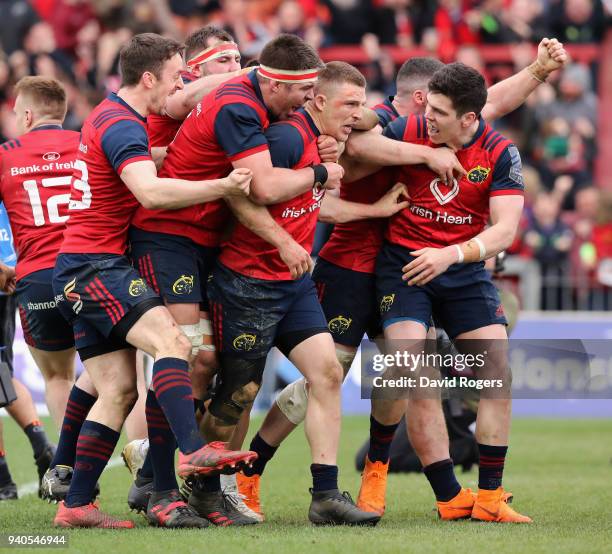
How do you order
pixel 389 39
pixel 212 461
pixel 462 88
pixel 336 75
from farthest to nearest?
pixel 389 39 < pixel 462 88 < pixel 336 75 < pixel 212 461

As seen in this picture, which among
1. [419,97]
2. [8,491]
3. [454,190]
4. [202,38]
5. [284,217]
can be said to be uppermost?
[202,38]

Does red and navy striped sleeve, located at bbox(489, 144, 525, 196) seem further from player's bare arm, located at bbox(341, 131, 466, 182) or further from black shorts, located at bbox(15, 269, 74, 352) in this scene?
black shorts, located at bbox(15, 269, 74, 352)

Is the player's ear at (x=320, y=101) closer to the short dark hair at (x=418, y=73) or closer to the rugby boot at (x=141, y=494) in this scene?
the short dark hair at (x=418, y=73)

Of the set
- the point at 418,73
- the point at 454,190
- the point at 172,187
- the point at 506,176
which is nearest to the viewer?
the point at 172,187

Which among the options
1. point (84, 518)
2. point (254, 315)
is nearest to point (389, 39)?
point (254, 315)

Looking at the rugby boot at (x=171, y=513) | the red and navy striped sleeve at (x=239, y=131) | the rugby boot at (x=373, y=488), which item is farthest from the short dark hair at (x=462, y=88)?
the rugby boot at (x=171, y=513)

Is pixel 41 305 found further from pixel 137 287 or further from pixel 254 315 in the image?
pixel 254 315

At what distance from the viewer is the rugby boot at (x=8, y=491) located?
26.8ft

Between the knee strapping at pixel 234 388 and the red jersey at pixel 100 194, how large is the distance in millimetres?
866

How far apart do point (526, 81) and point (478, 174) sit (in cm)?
96

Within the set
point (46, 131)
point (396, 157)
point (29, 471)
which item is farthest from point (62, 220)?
point (29, 471)

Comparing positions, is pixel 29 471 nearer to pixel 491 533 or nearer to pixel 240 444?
pixel 240 444

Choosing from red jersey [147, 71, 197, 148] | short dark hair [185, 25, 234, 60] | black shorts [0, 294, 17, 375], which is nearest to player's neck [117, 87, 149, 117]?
red jersey [147, 71, 197, 148]

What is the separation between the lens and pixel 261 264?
22.3 feet
